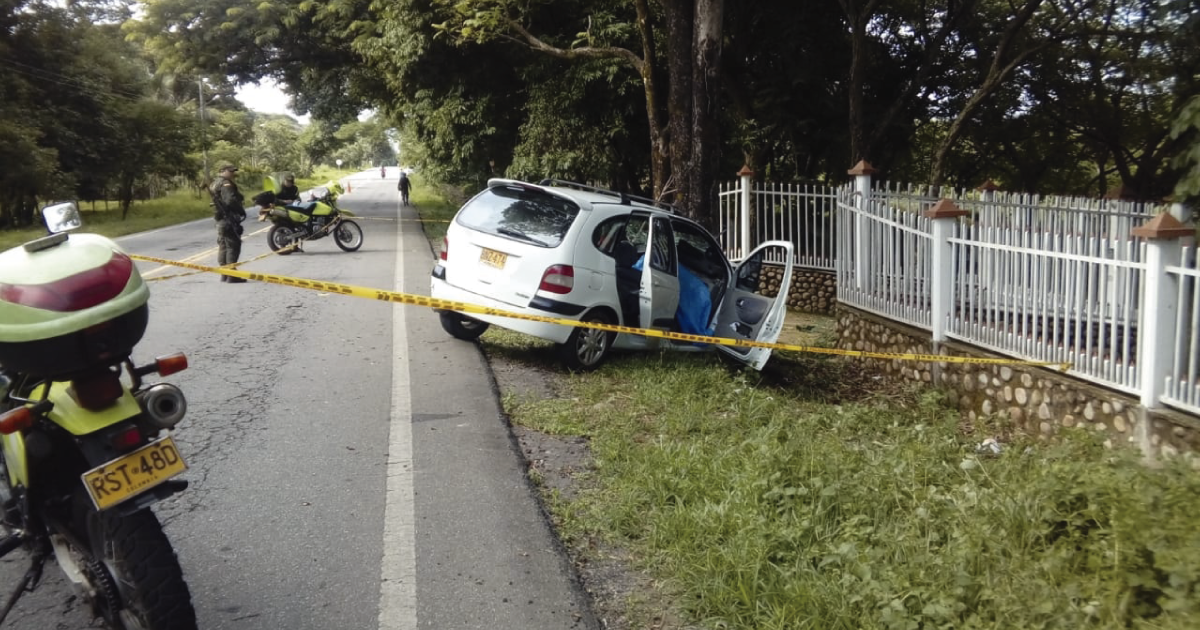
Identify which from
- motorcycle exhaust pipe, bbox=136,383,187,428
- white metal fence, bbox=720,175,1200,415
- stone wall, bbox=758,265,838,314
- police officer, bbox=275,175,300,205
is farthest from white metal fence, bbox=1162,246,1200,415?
police officer, bbox=275,175,300,205

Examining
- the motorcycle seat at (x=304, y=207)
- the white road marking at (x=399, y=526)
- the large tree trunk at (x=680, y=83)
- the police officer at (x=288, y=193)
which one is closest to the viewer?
the white road marking at (x=399, y=526)

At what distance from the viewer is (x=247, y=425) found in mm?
6074

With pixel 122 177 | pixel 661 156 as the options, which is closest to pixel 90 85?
pixel 122 177

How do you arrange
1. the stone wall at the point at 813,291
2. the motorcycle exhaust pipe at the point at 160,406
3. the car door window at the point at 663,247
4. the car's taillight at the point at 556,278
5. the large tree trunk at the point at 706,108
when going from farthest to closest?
the stone wall at the point at 813,291 → the large tree trunk at the point at 706,108 → the car door window at the point at 663,247 → the car's taillight at the point at 556,278 → the motorcycle exhaust pipe at the point at 160,406

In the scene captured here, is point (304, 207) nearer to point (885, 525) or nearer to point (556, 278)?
point (556, 278)

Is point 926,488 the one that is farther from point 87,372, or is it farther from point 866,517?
point 87,372

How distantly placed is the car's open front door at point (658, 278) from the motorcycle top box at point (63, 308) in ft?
17.3

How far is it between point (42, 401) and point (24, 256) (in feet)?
1.58

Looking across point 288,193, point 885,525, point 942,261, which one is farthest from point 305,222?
point 885,525

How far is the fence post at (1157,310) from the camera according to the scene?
210 inches

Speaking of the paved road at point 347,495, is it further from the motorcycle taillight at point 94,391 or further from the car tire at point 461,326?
the motorcycle taillight at point 94,391

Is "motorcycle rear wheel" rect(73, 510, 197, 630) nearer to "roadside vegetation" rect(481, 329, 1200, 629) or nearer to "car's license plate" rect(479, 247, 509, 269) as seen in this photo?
"roadside vegetation" rect(481, 329, 1200, 629)

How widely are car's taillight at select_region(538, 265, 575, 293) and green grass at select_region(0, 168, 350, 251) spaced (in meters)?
17.5

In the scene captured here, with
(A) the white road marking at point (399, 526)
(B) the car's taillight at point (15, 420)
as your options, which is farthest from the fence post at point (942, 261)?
(B) the car's taillight at point (15, 420)
